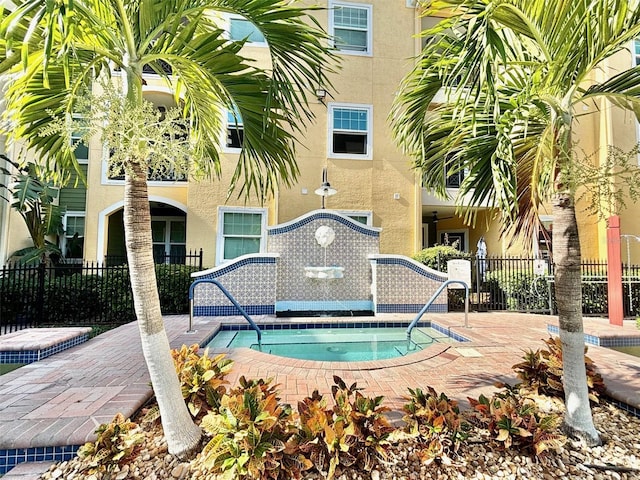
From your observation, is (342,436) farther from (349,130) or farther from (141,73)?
(349,130)

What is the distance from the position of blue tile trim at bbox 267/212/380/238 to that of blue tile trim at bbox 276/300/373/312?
212cm

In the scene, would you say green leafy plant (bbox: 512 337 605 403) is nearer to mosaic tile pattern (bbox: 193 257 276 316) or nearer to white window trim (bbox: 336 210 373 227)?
mosaic tile pattern (bbox: 193 257 276 316)

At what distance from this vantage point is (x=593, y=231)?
1320 cm

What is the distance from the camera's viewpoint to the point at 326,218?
1009 centimetres

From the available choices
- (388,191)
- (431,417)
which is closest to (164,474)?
(431,417)

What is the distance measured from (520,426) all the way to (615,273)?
7051mm

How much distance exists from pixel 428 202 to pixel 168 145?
40.5 feet

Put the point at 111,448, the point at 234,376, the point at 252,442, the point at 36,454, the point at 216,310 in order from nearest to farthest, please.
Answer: the point at 252,442, the point at 111,448, the point at 36,454, the point at 234,376, the point at 216,310

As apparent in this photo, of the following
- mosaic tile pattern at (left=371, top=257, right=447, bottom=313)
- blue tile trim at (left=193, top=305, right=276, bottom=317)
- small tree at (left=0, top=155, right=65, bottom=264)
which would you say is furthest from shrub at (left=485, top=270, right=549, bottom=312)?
small tree at (left=0, top=155, right=65, bottom=264)

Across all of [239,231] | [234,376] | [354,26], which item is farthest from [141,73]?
[354,26]

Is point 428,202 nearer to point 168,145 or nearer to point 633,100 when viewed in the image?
point 633,100

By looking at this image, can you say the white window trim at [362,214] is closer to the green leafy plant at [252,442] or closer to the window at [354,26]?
the window at [354,26]

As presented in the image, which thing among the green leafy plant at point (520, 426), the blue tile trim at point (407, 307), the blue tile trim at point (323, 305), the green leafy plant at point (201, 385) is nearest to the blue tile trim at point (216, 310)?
the blue tile trim at point (323, 305)

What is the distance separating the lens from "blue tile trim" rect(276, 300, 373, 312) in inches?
381
